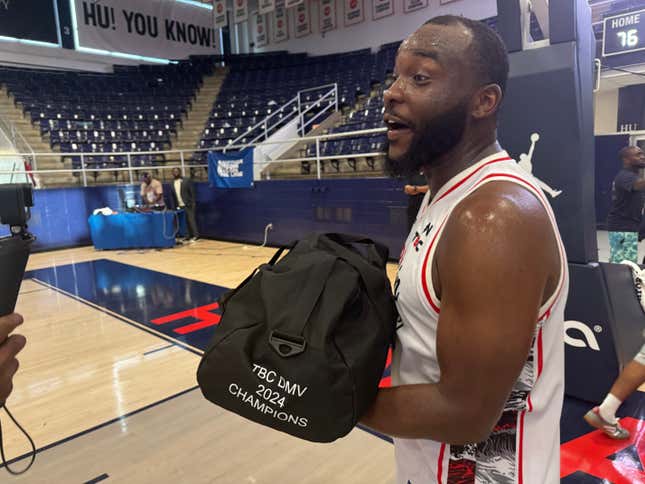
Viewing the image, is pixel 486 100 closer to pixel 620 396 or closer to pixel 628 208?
pixel 620 396

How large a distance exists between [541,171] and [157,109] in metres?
12.9

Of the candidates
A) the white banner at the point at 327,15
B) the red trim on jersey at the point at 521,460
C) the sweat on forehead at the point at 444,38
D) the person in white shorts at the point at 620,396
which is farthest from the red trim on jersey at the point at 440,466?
the white banner at the point at 327,15

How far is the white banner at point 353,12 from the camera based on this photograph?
12691 millimetres

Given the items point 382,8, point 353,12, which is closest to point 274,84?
point 353,12

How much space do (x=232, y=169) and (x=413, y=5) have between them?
7321mm

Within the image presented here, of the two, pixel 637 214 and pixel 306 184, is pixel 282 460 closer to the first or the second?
pixel 637 214

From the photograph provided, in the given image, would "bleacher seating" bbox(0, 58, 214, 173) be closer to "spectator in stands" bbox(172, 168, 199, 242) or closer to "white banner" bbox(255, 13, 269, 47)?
"white banner" bbox(255, 13, 269, 47)

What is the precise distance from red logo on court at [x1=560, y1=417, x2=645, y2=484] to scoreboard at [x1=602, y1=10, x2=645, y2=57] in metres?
4.80

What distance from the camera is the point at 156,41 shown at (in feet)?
47.2

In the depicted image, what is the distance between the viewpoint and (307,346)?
685 mm

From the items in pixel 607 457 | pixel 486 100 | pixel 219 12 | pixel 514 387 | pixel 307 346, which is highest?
pixel 219 12

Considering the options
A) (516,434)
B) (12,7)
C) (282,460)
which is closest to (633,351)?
(282,460)

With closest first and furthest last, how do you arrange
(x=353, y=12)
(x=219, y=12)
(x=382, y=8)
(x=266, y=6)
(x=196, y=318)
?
(x=196, y=318), (x=266, y=6), (x=382, y=8), (x=219, y=12), (x=353, y=12)

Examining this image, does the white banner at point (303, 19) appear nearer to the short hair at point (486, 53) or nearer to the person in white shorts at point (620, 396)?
the person in white shorts at point (620, 396)
